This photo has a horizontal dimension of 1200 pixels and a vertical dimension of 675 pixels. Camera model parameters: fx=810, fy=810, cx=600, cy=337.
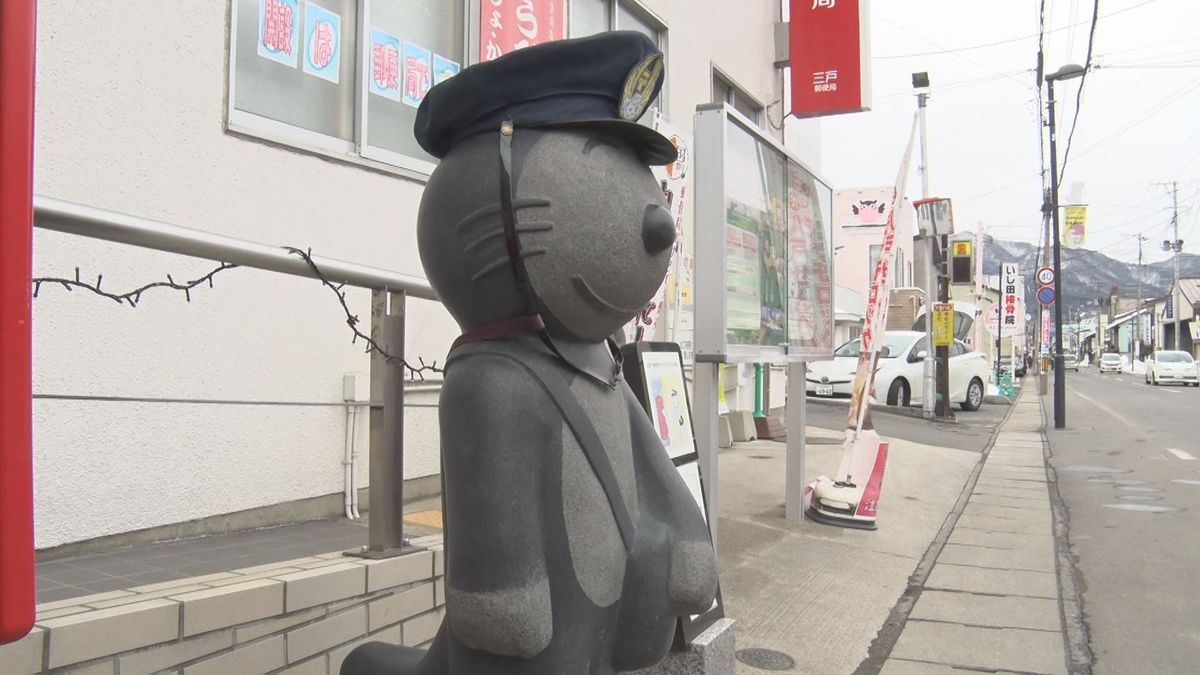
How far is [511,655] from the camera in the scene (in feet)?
5.12

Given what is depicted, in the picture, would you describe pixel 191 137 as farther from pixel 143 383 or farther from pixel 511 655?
pixel 511 655

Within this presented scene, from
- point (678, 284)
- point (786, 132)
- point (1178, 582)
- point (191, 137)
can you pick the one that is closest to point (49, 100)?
point (191, 137)

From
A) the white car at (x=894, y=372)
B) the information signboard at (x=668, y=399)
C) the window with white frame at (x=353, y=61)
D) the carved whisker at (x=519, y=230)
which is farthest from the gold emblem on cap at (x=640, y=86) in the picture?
the white car at (x=894, y=372)

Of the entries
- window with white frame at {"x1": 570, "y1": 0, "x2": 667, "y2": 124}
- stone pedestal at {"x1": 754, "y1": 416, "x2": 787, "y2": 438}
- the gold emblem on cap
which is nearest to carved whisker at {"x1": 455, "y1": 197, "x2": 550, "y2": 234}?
the gold emblem on cap

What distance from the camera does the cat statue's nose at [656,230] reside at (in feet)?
5.78

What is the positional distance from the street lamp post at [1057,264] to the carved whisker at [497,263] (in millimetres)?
15067

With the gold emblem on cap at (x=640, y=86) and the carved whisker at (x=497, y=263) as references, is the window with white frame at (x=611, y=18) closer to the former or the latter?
the gold emblem on cap at (x=640, y=86)

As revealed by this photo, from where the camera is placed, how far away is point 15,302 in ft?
3.01

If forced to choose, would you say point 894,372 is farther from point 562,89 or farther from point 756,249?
point 562,89

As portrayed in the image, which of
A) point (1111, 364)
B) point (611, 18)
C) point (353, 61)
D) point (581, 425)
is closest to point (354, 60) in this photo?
point (353, 61)

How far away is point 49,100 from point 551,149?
99.2 inches

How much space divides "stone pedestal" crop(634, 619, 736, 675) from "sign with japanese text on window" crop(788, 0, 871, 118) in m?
6.79

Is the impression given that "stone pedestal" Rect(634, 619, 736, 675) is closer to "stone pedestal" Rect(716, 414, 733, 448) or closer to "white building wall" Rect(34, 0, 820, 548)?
"white building wall" Rect(34, 0, 820, 548)

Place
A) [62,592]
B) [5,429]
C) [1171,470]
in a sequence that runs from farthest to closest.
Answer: [1171,470] < [62,592] < [5,429]
